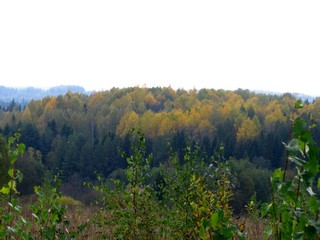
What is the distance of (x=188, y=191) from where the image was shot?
577 centimetres

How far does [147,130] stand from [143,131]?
27.9m

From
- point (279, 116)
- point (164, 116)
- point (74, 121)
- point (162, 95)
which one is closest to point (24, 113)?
point (74, 121)

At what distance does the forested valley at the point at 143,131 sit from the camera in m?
52.8

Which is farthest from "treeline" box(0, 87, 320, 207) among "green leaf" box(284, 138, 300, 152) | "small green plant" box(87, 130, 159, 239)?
"green leaf" box(284, 138, 300, 152)

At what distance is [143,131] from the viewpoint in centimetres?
6116

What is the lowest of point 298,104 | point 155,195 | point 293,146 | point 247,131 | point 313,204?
point 247,131

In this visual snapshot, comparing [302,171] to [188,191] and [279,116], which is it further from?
[279,116]

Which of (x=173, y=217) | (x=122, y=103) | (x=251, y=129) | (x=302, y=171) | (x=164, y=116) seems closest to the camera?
(x=302, y=171)

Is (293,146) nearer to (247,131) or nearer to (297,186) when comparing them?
(297,186)

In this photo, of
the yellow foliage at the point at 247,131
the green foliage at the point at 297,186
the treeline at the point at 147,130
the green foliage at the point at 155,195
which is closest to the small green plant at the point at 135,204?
the green foliage at the point at 155,195

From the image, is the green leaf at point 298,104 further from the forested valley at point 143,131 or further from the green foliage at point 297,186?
the forested valley at point 143,131

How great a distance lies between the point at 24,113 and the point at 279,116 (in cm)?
5681

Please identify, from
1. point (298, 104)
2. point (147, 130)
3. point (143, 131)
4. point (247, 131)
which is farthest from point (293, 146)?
point (147, 130)

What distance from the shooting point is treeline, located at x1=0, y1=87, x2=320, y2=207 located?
224 ft
